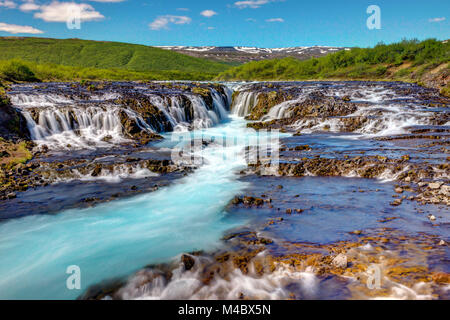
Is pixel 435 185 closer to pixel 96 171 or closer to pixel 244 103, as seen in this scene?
pixel 96 171

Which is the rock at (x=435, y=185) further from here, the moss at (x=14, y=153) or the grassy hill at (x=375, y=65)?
the grassy hill at (x=375, y=65)

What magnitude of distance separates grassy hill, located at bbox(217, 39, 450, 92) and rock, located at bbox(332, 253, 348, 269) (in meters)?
30.8

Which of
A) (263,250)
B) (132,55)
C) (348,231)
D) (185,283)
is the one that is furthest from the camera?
(132,55)

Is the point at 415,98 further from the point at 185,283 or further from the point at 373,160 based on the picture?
the point at 185,283

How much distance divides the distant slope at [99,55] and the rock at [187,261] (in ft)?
385

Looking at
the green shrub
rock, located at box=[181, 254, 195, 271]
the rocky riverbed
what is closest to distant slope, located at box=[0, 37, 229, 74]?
the green shrub

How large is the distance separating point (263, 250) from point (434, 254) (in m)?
3.35

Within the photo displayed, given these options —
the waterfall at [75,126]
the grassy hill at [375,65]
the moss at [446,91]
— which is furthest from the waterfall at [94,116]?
the grassy hill at [375,65]

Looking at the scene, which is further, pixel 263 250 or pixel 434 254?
pixel 263 250

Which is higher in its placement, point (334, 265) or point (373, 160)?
point (373, 160)

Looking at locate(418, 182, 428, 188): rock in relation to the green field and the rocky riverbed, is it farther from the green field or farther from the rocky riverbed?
the green field

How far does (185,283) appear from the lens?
228 inches

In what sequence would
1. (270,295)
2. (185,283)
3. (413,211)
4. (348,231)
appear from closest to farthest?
(270,295)
(185,283)
(348,231)
(413,211)
